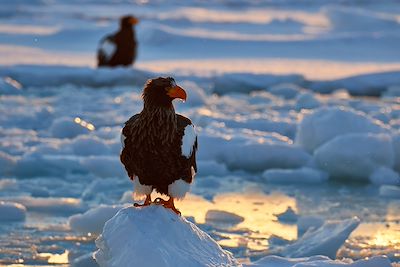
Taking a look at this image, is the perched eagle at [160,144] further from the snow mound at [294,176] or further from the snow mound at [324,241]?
the snow mound at [294,176]

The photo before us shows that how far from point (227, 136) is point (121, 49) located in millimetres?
5505

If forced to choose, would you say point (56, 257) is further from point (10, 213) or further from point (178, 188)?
point (178, 188)

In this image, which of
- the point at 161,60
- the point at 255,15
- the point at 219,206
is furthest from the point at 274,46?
the point at 219,206

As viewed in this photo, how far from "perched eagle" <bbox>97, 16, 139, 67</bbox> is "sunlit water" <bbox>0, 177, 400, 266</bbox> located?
6169mm

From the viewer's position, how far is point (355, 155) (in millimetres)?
7066

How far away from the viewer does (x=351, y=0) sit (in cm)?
2486

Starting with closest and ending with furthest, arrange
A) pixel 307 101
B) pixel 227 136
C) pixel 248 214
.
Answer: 1. pixel 248 214
2. pixel 227 136
3. pixel 307 101

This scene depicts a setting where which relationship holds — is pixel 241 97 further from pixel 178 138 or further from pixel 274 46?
pixel 178 138

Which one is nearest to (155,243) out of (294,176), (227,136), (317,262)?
(317,262)

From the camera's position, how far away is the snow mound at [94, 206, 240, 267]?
3857 mm

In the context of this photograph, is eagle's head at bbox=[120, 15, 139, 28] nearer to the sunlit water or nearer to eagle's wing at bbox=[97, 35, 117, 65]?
eagle's wing at bbox=[97, 35, 117, 65]

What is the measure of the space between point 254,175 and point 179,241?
3241mm

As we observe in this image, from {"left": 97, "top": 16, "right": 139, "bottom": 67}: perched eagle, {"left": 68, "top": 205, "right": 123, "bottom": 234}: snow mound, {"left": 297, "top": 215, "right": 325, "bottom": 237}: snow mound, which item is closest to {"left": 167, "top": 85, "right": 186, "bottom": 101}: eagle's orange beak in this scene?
{"left": 68, "top": 205, "right": 123, "bottom": 234}: snow mound

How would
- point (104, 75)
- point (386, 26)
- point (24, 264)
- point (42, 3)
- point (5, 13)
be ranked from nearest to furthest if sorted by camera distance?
point (24, 264), point (104, 75), point (386, 26), point (5, 13), point (42, 3)
